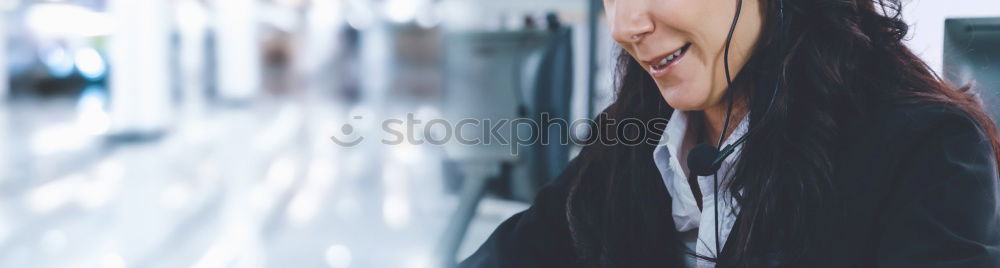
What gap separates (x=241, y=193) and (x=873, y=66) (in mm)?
5234

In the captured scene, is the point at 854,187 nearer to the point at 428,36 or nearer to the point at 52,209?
the point at 52,209

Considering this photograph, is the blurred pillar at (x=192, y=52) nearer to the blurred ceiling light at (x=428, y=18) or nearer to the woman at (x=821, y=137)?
Result: the blurred ceiling light at (x=428, y=18)

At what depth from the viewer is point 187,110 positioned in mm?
10469

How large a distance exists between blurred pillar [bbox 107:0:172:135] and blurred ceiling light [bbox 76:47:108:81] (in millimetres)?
6292

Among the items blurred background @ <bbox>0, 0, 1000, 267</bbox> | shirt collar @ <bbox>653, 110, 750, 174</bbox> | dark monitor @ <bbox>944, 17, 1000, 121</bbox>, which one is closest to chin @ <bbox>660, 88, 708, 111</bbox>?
shirt collar @ <bbox>653, 110, 750, 174</bbox>

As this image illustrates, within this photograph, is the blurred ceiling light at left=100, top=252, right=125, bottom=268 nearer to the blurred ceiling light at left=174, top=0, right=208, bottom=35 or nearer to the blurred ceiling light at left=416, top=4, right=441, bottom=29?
the blurred ceiling light at left=174, top=0, right=208, bottom=35

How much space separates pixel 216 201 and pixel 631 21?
4.99m

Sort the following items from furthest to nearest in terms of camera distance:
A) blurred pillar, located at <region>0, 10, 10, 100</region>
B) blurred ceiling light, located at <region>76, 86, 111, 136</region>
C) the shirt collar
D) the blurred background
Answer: blurred ceiling light, located at <region>76, 86, 111, 136</region>
blurred pillar, located at <region>0, 10, 10, 100</region>
the blurred background
the shirt collar

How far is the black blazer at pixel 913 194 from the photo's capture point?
0.61 metres

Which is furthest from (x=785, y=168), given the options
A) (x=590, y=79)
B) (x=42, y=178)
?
(x=42, y=178)

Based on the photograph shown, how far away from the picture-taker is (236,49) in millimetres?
11523

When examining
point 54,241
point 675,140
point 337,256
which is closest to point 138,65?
point 54,241

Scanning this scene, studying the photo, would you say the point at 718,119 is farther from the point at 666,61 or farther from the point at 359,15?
the point at 359,15

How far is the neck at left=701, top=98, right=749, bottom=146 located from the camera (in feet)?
2.63
